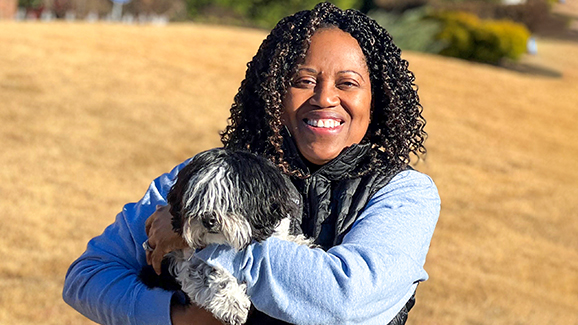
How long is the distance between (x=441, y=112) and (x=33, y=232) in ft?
35.9

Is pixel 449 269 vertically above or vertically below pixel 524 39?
below

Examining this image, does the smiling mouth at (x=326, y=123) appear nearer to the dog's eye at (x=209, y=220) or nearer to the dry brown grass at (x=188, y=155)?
the dog's eye at (x=209, y=220)

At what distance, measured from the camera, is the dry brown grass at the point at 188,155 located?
8.12 m

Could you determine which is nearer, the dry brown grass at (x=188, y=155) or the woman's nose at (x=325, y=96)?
the woman's nose at (x=325, y=96)

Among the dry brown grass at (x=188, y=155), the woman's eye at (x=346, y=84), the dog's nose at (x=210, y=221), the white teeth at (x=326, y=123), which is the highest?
the woman's eye at (x=346, y=84)

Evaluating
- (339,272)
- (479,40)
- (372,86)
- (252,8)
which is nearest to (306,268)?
(339,272)

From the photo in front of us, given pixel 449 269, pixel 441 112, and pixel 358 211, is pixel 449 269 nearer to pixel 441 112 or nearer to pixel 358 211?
pixel 358 211

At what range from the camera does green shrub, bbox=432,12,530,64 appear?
27.3 metres

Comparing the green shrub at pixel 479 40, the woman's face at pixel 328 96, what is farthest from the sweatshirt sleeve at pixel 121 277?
the green shrub at pixel 479 40

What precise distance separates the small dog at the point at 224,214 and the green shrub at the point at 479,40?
25.9 m

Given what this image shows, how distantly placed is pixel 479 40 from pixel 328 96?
26688mm

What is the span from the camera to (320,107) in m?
2.55

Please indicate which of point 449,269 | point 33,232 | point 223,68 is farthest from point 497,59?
point 33,232

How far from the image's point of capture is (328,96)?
2.52 metres
